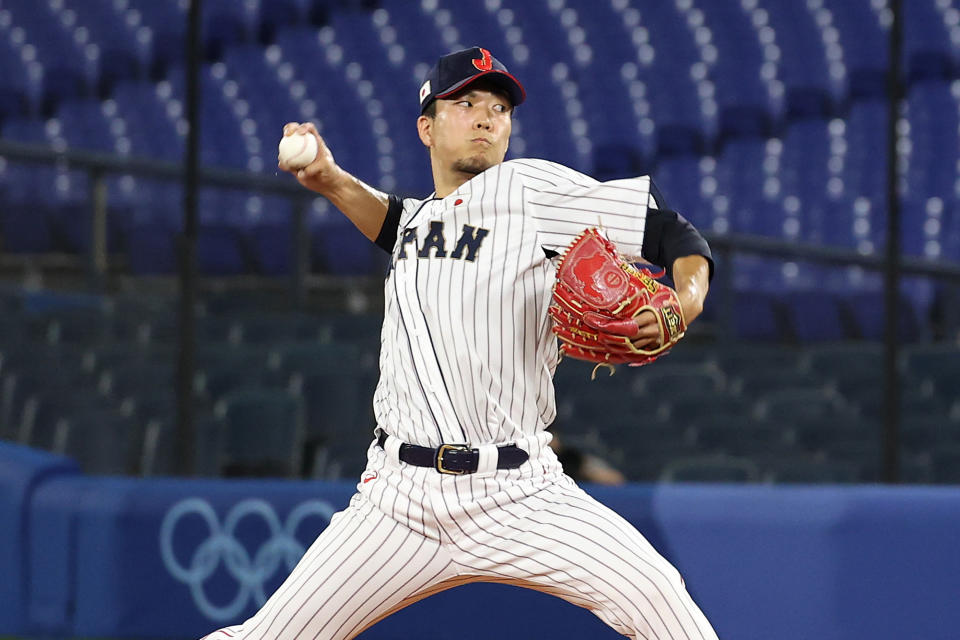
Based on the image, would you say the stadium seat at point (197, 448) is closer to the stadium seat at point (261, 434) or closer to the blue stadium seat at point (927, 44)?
the stadium seat at point (261, 434)

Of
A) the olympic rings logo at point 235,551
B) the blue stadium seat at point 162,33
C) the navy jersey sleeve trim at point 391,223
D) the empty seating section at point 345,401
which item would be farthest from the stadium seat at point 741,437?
the blue stadium seat at point 162,33

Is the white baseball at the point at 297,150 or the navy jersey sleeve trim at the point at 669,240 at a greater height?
the white baseball at the point at 297,150

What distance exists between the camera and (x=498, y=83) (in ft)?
7.81

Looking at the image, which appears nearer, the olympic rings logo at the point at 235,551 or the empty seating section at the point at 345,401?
the olympic rings logo at the point at 235,551

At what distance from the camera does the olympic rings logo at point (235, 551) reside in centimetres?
358

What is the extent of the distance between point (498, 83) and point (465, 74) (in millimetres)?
67

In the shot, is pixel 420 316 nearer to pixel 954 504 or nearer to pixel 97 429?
pixel 954 504

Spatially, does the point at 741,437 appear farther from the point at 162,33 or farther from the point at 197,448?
the point at 162,33

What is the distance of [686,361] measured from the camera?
7031 mm

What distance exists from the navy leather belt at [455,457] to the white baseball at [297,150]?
0.53 metres

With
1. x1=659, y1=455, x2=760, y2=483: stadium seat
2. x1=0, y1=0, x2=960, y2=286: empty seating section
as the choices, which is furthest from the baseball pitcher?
x1=0, y1=0, x2=960, y2=286: empty seating section

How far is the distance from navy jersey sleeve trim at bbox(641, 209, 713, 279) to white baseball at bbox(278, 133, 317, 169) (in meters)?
0.60

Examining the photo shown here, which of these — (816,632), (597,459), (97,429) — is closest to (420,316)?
(816,632)

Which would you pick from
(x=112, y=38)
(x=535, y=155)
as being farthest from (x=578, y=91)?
(x=112, y=38)
